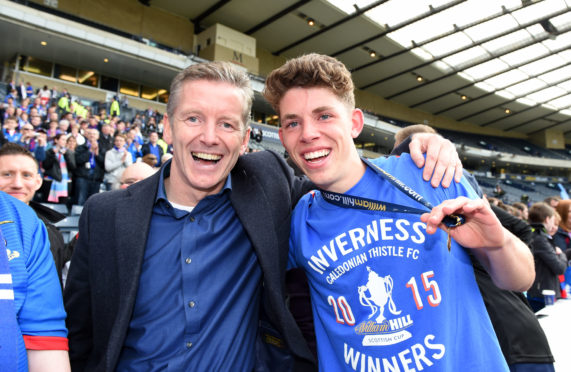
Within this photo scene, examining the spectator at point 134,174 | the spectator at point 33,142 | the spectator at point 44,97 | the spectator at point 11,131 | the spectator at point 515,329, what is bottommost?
the spectator at point 515,329

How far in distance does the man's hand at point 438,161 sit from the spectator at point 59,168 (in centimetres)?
648

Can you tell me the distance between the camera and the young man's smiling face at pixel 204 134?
168 cm

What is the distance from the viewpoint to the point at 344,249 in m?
1.44

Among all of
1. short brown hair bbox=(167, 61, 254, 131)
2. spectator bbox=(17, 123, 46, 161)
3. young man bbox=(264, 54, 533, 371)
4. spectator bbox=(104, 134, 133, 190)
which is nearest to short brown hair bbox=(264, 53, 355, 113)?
young man bbox=(264, 54, 533, 371)

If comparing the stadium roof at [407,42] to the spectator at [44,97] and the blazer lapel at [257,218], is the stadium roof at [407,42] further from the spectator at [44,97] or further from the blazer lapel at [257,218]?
the blazer lapel at [257,218]

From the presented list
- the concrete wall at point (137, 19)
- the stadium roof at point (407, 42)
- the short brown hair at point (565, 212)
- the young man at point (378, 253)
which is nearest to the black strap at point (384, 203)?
the young man at point (378, 253)

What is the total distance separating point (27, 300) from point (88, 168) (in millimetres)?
6232

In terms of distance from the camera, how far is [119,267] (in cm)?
149

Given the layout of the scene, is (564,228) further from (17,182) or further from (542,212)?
(17,182)

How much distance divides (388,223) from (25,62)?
22.0 meters

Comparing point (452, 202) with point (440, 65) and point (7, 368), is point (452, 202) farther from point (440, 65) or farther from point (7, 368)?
point (440, 65)

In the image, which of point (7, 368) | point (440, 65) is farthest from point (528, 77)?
point (7, 368)

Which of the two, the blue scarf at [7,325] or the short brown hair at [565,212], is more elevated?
the short brown hair at [565,212]

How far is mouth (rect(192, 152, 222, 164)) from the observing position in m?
1.71
